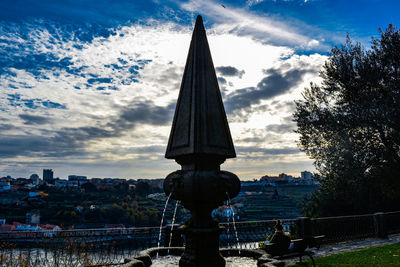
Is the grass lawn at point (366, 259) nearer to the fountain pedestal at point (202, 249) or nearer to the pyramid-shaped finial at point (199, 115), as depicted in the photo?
the fountain pedestal at point (202, 249)

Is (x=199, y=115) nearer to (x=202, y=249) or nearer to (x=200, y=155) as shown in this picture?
(x=200, y=155)

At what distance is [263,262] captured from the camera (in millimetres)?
4305

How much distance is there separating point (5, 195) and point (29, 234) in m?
23.1

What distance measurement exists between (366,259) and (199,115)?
788 centimetres

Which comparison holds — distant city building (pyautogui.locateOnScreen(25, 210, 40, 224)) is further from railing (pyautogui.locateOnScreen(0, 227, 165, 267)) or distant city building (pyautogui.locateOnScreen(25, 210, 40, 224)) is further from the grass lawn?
the grass lawn

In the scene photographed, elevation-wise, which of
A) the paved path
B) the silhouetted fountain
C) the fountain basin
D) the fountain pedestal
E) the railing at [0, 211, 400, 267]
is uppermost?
the silhouetted fountain

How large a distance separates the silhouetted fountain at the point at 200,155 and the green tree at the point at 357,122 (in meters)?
12.2

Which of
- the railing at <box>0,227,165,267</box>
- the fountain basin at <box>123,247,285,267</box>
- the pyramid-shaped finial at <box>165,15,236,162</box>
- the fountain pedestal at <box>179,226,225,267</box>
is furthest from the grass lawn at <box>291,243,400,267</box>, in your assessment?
the pyramid-shaped finial at <box>165,15,236,162</box>

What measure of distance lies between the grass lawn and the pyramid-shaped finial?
6080mm

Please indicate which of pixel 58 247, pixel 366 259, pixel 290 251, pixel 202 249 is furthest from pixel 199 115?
pixel 366 259

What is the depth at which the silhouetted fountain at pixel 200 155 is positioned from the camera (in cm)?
404

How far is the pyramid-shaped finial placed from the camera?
4.33 m

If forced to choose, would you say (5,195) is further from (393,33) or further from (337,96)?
(393,33)

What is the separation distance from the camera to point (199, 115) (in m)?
4.43
